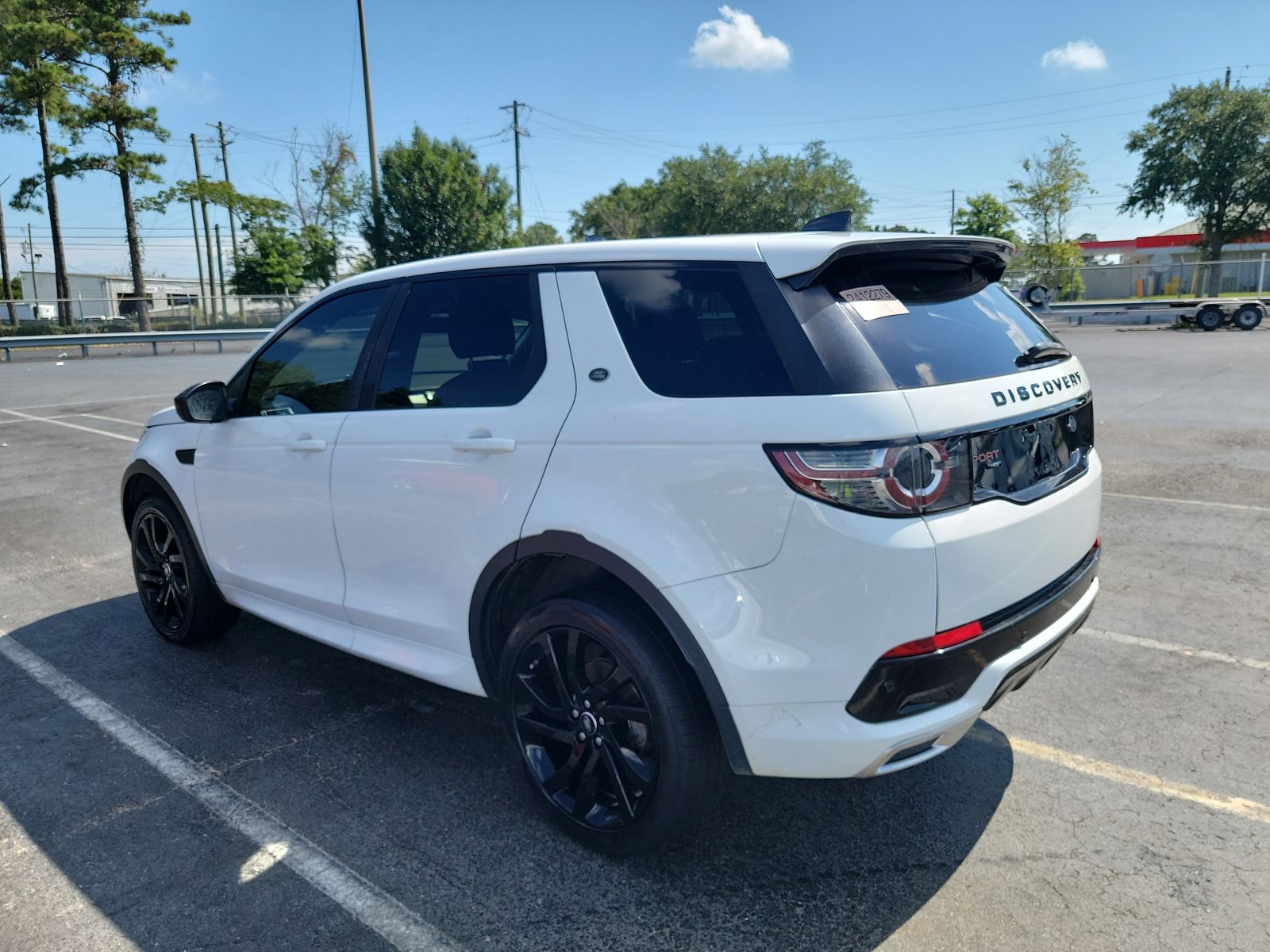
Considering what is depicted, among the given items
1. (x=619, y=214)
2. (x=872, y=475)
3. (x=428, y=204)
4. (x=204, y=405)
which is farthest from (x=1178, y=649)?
(x=619, y=214)

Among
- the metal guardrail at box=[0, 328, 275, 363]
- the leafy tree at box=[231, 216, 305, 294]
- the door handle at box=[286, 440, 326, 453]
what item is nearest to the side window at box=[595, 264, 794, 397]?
the door handle at box=[286, 440, 326, 453]

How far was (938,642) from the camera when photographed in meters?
2.24

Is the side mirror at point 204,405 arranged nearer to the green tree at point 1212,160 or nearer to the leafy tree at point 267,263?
the leafy tree at point 267,263

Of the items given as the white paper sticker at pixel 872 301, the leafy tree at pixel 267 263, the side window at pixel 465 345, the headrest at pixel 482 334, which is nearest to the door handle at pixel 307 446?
the side window at pixel 465 345

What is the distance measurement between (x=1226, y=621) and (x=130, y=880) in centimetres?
489

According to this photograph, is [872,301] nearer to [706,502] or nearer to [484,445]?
[706,502]

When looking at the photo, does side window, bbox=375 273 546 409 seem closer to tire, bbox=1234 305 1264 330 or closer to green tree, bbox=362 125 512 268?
tire, bbox=1234 305 1264 330

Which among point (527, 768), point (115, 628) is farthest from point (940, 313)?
point (115, 628)

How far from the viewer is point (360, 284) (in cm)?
358

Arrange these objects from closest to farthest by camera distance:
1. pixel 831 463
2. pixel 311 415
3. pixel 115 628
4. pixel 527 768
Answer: pixel 831 463
pixel 527 768
pixel 311 415
pixel 115 628

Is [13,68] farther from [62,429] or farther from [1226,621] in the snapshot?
[1226,621]

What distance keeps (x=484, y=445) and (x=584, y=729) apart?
3.08ft

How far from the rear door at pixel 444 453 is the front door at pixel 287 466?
14cm

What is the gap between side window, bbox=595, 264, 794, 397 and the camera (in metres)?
2.37
